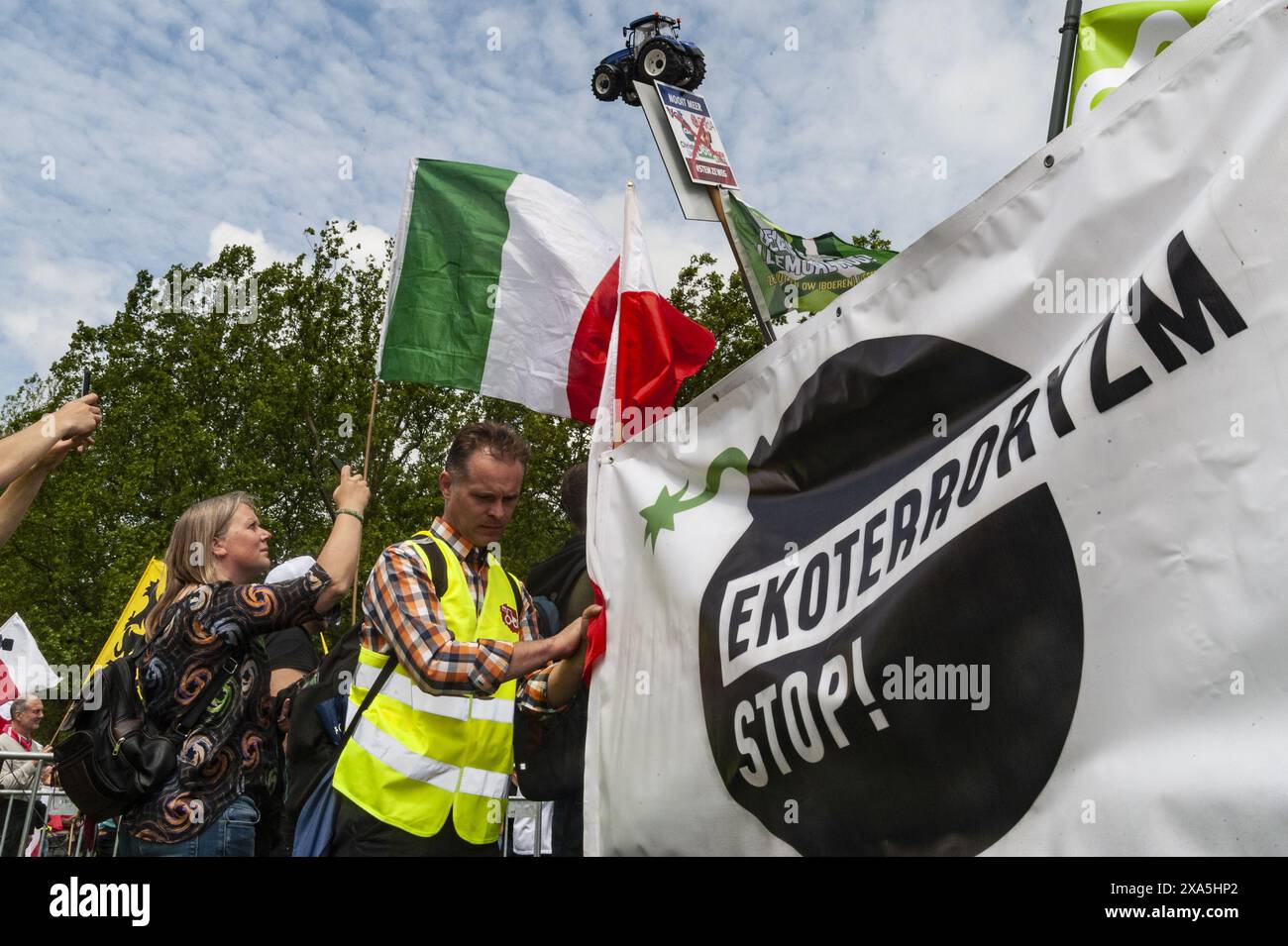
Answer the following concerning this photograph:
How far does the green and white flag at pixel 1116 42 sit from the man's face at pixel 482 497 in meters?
2.20

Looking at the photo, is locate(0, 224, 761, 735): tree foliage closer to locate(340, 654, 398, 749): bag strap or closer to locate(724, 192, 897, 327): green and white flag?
locate(724, 192, 897, 327): green and white flag

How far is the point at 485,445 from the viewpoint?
3.34 metres

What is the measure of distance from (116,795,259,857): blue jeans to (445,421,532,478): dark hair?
1171 mm

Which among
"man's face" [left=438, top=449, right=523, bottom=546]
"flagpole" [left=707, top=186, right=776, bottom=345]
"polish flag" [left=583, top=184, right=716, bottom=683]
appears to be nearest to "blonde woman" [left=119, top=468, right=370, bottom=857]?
"man's face" [left=438, top=449, right=523, bottom=546]

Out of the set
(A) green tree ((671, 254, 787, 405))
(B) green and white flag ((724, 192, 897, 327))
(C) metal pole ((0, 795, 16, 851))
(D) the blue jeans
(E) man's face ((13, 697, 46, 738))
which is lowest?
(C) metal pole ((0, 795, 16, 851))

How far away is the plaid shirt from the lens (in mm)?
2930

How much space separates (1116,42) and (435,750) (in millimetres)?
3103

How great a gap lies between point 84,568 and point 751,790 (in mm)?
22075

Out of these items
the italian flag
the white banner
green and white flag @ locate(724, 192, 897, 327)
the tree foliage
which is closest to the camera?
the white banner

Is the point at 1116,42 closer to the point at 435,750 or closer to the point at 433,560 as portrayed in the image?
the point at 433,560

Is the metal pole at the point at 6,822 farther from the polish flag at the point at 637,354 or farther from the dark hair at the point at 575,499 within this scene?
the polish flag at the point at 637,354

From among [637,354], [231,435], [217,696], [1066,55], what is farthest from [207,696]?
[231,435]
